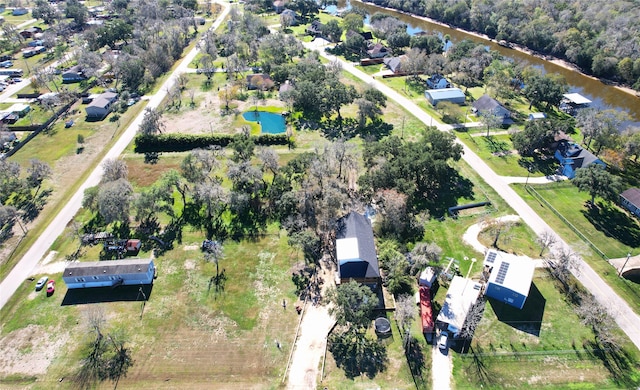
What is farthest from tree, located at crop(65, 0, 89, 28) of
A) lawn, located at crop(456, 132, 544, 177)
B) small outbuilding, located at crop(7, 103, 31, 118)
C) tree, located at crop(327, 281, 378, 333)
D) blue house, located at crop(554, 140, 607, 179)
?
blue house, located at crop(554, 140, 607, 179)

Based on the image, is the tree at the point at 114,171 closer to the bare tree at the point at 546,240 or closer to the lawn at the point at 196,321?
the lawn at the point at 196,321

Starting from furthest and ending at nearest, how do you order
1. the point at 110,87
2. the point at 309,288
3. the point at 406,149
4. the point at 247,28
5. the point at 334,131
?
the point at 247,28
the point at 110,87
the point at 334,131
the point at 406,149
the point at 309,288

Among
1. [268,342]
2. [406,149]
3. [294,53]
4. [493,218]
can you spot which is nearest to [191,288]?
[268,342]

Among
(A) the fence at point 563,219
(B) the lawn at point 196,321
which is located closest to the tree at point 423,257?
(B) the lawn at point 196,321

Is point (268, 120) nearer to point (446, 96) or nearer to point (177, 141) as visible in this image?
point (177, 141)

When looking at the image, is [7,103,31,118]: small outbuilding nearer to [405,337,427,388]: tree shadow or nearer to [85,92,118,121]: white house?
[85,92,118,121]: white house

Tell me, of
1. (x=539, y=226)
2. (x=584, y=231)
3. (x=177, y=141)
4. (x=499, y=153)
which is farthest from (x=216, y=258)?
(x=499, y=153)

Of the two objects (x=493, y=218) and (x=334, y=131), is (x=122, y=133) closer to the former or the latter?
(x=334, y=131)

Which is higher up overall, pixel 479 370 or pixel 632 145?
pixel 632 145
